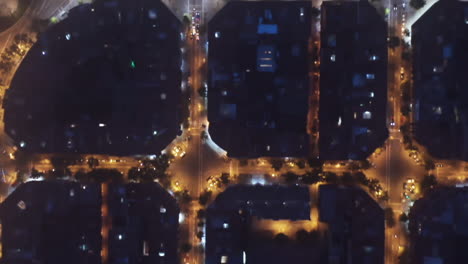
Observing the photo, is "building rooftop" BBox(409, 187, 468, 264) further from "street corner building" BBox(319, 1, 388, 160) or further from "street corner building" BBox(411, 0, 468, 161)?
"street corner building" BBox(319, 1, 388, 160)

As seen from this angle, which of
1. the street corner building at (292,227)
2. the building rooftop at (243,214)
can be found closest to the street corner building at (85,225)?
the building rooftop at (243,214)

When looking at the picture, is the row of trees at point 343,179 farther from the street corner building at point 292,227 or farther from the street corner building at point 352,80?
the street corner building at point 352,80

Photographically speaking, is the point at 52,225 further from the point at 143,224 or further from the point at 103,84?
the point at 103,84

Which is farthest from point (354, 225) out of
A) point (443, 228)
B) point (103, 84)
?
point (103, 84)

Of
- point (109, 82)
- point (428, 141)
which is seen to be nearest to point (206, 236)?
point (109, 82)

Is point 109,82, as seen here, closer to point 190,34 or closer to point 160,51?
point 160,51

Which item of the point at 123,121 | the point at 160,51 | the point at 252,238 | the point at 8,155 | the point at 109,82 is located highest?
the point at 160,51
